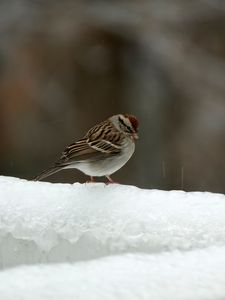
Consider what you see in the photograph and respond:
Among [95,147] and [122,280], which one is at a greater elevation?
[95,147]

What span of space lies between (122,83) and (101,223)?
5720mm

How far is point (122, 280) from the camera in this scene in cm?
171

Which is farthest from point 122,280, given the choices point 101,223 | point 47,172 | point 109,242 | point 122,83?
point 122,83

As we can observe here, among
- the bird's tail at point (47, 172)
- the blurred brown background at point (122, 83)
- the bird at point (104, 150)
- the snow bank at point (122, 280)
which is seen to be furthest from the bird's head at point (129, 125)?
the blurred brown background at point (122, 83)

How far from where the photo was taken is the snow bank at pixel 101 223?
2.17 m

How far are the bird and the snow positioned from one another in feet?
2.45

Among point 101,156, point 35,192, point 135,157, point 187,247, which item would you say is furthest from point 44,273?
point 135,157

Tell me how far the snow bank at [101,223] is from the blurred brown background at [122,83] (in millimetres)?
4988

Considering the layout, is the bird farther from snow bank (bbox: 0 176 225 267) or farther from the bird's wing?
snow bank (bbox: 0 176 225 267)

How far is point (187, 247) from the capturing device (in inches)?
83.0

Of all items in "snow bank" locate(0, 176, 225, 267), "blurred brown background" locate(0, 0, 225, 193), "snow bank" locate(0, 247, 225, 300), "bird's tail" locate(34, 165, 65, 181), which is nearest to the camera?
"snow bank" locate(0, 247, 225, 300)

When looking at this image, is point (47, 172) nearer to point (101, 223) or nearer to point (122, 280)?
point (101, 223)

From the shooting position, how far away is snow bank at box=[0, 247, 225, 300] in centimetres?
162

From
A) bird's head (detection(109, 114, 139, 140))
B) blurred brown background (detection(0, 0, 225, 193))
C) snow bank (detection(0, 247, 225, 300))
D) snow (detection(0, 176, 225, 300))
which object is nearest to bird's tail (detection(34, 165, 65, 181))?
bird's head (detection(109, 114, 139, 140))
